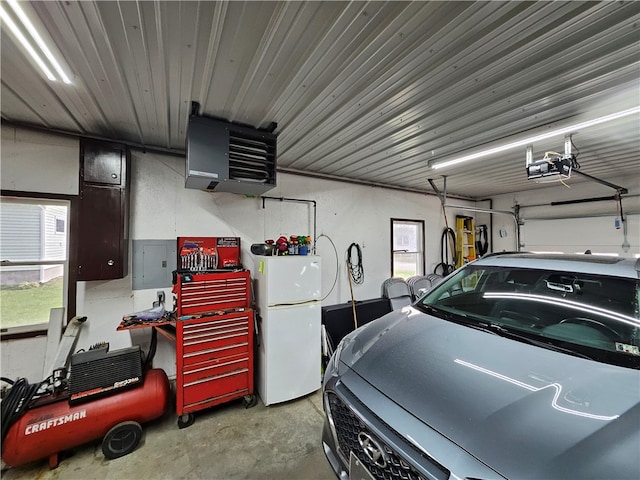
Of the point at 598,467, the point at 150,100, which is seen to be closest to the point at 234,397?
the point at 598,467

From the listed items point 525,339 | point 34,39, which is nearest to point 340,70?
point 34,39

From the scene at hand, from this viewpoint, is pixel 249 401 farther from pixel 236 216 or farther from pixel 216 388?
pixel 236 216

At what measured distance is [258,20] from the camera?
1.31 m

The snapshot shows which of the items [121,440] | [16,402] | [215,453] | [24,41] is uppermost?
[24,41]

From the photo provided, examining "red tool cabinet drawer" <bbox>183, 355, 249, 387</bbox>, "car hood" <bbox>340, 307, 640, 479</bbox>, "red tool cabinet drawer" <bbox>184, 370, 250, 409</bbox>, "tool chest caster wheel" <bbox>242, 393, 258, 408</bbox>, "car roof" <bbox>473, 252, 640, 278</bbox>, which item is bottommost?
"tool chest caster wheel" <bbox>242, 393, 258, 408</bbox>

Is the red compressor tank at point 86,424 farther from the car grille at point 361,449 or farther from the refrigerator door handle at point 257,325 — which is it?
the car grille at point 361,449

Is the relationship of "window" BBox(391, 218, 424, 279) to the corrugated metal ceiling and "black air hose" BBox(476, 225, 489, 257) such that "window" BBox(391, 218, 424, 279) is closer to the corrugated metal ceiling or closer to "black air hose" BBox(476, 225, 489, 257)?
"black air hose" BBox(476, 225, 489, 257)

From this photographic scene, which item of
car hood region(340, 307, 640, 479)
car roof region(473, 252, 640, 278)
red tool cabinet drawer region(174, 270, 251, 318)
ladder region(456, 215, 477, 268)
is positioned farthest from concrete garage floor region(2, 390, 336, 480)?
ladder region(456, 215, 477, 268)

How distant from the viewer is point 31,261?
249 cm

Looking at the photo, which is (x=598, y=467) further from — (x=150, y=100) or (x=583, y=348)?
(x=150, y=100)

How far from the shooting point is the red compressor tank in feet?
5.97

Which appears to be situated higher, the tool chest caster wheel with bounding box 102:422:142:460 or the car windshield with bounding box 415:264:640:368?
the car windshield with bounding box 415:264:640:368

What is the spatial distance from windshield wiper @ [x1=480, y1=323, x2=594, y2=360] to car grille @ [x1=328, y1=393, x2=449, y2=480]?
855 mm

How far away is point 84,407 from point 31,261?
159 cm
